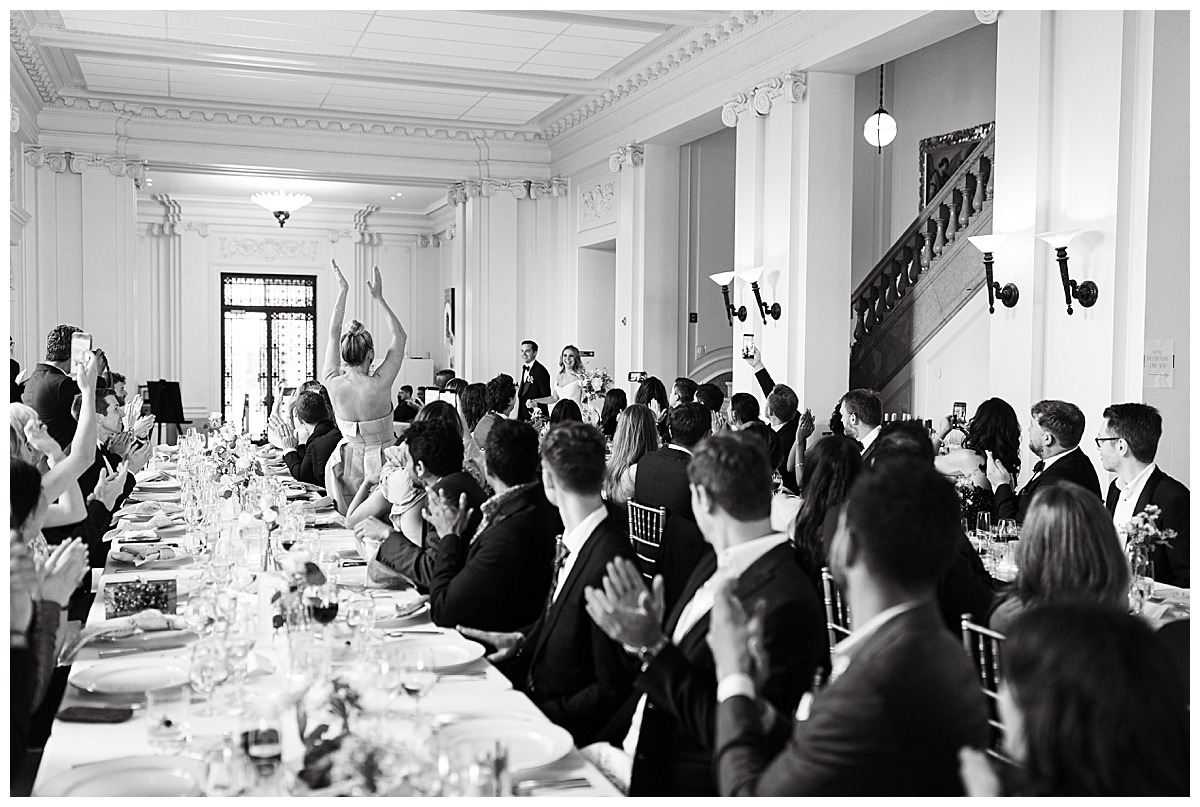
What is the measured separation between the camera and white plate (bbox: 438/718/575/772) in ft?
7.56

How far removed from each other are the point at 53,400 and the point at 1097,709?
21.2ft

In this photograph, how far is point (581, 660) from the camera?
309 centimetres

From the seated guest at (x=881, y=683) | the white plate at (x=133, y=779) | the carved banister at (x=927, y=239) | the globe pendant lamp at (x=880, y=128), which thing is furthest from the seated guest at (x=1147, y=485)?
the globe pendant lamp at (x=880, y=128)

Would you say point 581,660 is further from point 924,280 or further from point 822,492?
point 924,280

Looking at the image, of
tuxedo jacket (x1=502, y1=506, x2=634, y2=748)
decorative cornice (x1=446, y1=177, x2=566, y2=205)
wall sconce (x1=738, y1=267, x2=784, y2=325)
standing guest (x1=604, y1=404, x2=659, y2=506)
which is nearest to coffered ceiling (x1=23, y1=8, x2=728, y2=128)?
decorative cornice (x1=446, y1=177, x2=566, y2=205)

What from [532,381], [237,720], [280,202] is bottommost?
[237,720]

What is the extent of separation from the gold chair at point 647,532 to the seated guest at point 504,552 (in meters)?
1.39

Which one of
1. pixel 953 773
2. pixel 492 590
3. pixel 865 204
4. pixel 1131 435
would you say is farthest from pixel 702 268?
pixel 953 773

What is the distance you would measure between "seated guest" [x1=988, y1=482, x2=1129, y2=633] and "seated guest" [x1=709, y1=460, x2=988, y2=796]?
0.86 m

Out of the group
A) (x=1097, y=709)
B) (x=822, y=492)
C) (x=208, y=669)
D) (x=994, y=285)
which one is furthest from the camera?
(x=994, y=285)

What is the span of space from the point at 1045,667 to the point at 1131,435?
361 centimetres

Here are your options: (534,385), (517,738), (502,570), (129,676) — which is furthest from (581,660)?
(534,385)

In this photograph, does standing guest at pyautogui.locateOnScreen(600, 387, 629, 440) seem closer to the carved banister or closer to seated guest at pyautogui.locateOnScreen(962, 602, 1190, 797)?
the carved banister

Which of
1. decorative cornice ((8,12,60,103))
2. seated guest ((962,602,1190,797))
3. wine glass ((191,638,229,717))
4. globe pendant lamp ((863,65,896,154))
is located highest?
decorative cornice ((8,12,60,103))
